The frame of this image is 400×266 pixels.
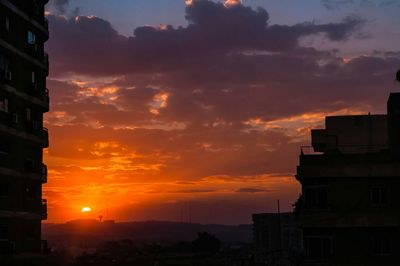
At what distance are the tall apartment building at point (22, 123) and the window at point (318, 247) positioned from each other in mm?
18295

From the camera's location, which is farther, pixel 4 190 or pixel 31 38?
pixel 31 38

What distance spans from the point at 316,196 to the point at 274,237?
52353mm

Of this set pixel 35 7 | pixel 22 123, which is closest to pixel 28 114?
pixel 22 123

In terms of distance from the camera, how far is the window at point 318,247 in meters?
35.1

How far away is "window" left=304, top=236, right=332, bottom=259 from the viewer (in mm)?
35128

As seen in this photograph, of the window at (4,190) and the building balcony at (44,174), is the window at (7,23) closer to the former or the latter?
the window at (4,190)

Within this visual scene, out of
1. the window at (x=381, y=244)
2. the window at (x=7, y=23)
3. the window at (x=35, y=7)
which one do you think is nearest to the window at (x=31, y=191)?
the window at (x=7, y=23)

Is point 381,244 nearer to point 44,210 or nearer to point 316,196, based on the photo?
point 316,196

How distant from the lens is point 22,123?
132ft

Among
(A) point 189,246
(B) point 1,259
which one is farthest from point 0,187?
(A) point 189,246

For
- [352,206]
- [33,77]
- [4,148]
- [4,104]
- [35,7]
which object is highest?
[35,7]

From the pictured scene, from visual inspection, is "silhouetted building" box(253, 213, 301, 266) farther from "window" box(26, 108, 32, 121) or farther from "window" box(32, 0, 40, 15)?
"window" box(32, 0, 40, 15)

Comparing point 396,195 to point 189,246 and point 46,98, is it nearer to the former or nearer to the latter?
point 46,98

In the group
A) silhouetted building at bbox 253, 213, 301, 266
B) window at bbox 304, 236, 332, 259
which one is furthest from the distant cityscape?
silhouetted building at bbox 253, 213, 301, 266
